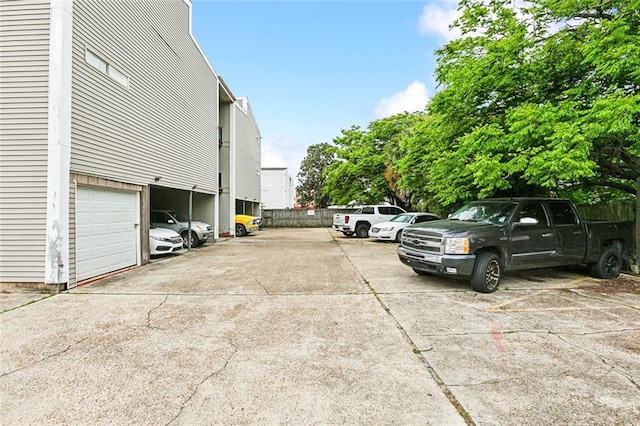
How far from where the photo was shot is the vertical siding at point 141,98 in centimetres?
665

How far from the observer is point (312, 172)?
150 ft

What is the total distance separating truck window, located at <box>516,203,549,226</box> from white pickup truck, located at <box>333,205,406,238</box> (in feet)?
33.7

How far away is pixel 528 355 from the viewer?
3.33m

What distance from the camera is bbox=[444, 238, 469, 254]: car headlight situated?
563 cm

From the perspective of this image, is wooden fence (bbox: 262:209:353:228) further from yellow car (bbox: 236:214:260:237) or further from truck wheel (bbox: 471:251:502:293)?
truck wheel (bbox: 471:251:502:293)

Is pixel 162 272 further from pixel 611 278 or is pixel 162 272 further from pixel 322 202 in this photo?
pixel 322 202

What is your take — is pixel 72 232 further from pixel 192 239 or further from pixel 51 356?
pixel 192 239

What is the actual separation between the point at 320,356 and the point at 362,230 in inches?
557

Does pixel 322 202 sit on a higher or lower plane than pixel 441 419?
higher

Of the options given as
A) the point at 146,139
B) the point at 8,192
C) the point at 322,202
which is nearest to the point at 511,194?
the point at 146,139

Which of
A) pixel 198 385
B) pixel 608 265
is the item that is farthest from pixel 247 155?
pixel 198 385

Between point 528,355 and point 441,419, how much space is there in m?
1.69

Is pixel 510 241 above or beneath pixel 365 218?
beneath

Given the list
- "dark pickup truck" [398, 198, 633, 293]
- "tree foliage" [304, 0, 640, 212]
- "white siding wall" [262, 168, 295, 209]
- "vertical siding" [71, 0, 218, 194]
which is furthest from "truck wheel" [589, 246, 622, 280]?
"white siding wall" [262, 168, 295, 209]
